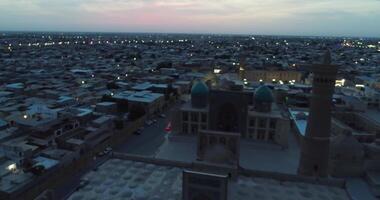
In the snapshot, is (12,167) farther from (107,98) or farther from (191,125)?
(107,98)

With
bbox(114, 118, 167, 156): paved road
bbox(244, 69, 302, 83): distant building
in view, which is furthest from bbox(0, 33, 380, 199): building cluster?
bbox(244, 69, 302, 83): distant building

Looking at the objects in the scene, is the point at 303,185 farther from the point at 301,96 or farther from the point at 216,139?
the point at 301,96

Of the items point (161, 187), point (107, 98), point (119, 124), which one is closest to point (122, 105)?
point (107, 98)

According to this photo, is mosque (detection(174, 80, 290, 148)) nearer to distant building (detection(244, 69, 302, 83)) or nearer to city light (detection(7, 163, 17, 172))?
city light (detection(7, 163, 17, 172))

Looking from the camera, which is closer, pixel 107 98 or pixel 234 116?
pixel 234 116

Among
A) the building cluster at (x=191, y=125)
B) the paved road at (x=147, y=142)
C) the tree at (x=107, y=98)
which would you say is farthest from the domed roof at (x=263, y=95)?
the tree at (x=107, y=98)

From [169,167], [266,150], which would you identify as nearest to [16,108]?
[169,167]
